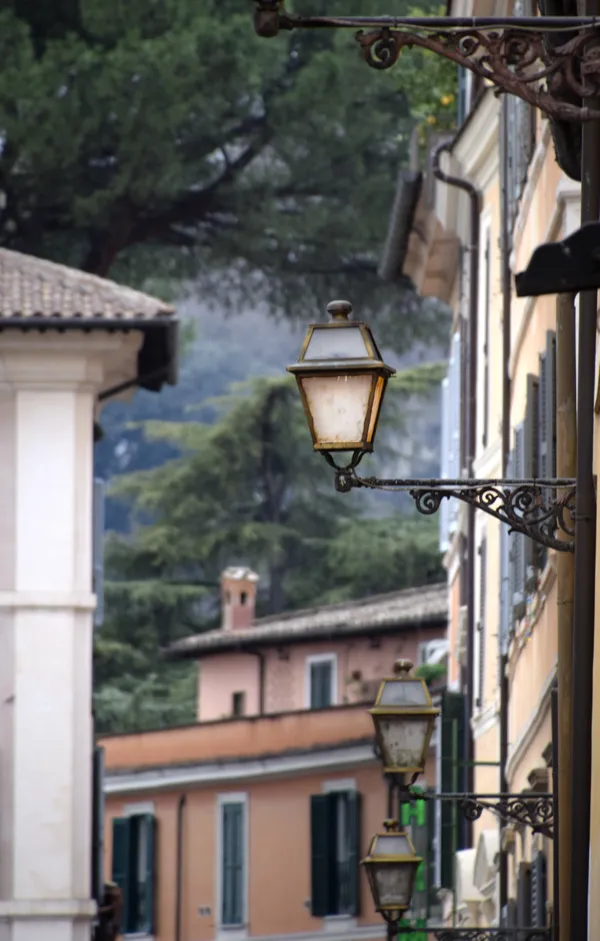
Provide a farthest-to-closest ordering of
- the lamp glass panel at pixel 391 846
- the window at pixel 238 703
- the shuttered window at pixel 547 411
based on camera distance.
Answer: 1. the window at pixel 238 703
2. the lamp glass panel at pixel 391 846
3. the shuttered window at pixel 547 411

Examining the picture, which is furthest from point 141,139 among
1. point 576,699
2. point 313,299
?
point 576,699

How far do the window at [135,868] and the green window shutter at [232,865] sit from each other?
91 centimetres

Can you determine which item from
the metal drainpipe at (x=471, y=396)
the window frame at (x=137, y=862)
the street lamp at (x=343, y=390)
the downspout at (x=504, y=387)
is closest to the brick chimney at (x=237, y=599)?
the window frame at (x=137, y=862)

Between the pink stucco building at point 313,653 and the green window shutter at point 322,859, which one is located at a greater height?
the pink stucco building at point 313,653

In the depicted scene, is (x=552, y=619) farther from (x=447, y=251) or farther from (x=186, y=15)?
(x=186, y=15)

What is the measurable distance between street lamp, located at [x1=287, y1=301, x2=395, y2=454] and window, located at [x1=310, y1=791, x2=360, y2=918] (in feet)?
77.9

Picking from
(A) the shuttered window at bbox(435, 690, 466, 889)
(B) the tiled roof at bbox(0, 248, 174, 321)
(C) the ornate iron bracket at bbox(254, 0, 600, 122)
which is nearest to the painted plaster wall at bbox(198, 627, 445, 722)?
(A) the shuttered window at bbox(435, 690, 466, 889)

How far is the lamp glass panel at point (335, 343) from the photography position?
7.93 meters

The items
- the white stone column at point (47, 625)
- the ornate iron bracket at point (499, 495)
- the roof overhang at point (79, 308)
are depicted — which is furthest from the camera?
the roof overhang at point (79, 308)

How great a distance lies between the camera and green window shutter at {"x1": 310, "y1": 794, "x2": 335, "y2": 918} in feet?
102

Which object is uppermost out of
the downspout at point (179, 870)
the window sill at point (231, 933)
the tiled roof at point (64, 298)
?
the tiled roof at point (64, 298)

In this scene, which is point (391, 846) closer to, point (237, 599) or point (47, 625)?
point (47, 625)

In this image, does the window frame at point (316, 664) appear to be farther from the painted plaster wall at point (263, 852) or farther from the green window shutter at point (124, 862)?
the green window shutter at point (124, 862)

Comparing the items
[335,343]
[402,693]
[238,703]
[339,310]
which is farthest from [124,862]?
[335,343]
